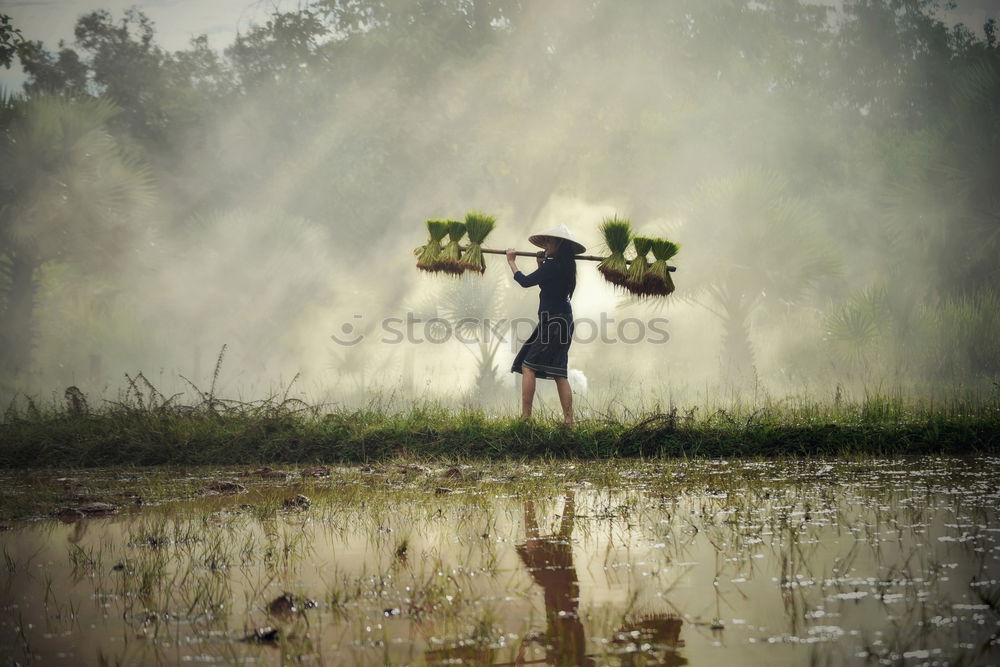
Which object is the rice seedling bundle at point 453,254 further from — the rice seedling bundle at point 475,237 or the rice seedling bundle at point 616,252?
the rice seedling bundle at point 616,252

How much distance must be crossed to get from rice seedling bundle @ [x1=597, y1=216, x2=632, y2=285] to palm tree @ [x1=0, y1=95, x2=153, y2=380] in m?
17.3

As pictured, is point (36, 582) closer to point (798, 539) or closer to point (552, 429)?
point (798, 539)

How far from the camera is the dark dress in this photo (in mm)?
9516

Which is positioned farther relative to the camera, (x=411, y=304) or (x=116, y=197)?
(x=411, y=304)

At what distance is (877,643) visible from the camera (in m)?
2.82

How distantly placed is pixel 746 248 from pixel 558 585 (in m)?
20.5

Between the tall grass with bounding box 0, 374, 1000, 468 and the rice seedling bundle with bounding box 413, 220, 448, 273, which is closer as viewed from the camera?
the tall grass with bounding box 0, 374, 1000, 468

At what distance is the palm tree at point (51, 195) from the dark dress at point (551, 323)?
17250 mm

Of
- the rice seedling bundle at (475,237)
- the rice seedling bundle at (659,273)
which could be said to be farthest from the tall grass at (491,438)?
the rice seedling bundle at (475,237)

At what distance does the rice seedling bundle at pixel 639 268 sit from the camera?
990 centimetres

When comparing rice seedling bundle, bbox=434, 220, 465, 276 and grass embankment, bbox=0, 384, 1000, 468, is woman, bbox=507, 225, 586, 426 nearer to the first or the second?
grass embankment, bbox=0, 384, 1000, 468

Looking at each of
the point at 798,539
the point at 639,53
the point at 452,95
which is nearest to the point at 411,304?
the point at 452,95

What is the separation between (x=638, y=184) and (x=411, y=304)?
28.1 feet
